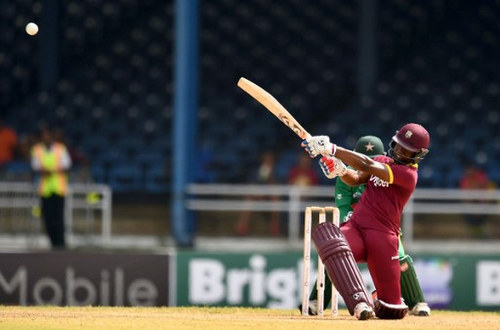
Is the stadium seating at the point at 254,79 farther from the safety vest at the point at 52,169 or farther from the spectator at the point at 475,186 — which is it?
the safety vest at the point at 52,169

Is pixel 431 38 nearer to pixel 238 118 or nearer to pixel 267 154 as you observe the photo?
pixel 238 118

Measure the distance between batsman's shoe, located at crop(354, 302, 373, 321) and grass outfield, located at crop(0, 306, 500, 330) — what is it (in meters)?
0.05

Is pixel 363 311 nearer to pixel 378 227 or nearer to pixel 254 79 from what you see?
pixel 378 227

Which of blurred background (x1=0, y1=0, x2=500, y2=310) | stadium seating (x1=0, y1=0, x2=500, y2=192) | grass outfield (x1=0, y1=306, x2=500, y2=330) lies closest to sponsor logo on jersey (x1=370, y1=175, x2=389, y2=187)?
grass outfield (x1=0, y1=306, x2=500, y2=330)

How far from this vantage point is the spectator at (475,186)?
59.1ft

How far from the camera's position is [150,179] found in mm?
20375

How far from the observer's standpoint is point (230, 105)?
22.7m

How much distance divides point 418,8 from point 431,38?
0.80m

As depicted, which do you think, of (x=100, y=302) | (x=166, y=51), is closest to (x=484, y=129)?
(x=166, y=51)

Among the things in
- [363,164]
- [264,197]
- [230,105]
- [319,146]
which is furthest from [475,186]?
[319,146]

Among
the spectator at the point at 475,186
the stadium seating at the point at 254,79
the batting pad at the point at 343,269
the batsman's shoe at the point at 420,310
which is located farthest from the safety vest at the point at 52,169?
the batting pad at the point at 343,269

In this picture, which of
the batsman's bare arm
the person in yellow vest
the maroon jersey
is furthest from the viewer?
the person in yellow vest

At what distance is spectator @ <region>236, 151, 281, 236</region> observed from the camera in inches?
702

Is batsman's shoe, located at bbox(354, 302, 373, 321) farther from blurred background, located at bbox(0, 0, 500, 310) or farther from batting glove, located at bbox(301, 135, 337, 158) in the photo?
blurred background, located at bbox(0, 0, 500, 310)
